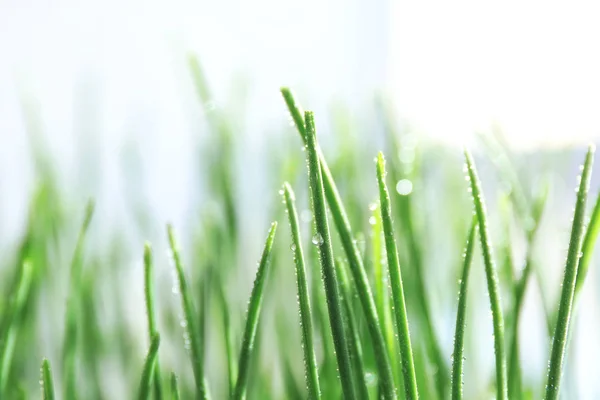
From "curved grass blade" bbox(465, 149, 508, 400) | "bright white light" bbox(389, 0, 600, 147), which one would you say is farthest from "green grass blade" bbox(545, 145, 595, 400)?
"bright white light" bbox(389, 0, 600, 147)

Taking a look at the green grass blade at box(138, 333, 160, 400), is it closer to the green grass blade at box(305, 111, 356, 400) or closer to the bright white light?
the green grass blade at box(305, 111, 356, 400)

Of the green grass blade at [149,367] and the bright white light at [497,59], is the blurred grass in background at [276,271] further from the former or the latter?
the bright white light at [497,59]

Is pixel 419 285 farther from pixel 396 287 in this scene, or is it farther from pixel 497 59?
pixel 497 59

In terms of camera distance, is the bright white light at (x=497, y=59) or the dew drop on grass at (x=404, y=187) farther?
the bright white light at (x=497, y=59)

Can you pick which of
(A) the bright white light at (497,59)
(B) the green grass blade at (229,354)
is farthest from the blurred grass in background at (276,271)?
(A) the bright white light at (497,59)

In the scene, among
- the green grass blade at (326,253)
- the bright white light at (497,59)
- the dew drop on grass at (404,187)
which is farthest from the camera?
the bright white light at (497,59)

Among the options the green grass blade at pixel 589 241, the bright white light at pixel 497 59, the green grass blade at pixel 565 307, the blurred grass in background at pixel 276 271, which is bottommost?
the green grass blade at pixel 565 307

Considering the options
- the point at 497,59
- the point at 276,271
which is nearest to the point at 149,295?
the point at 276,271

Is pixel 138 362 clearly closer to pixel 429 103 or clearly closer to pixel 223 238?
pixel 223 238
